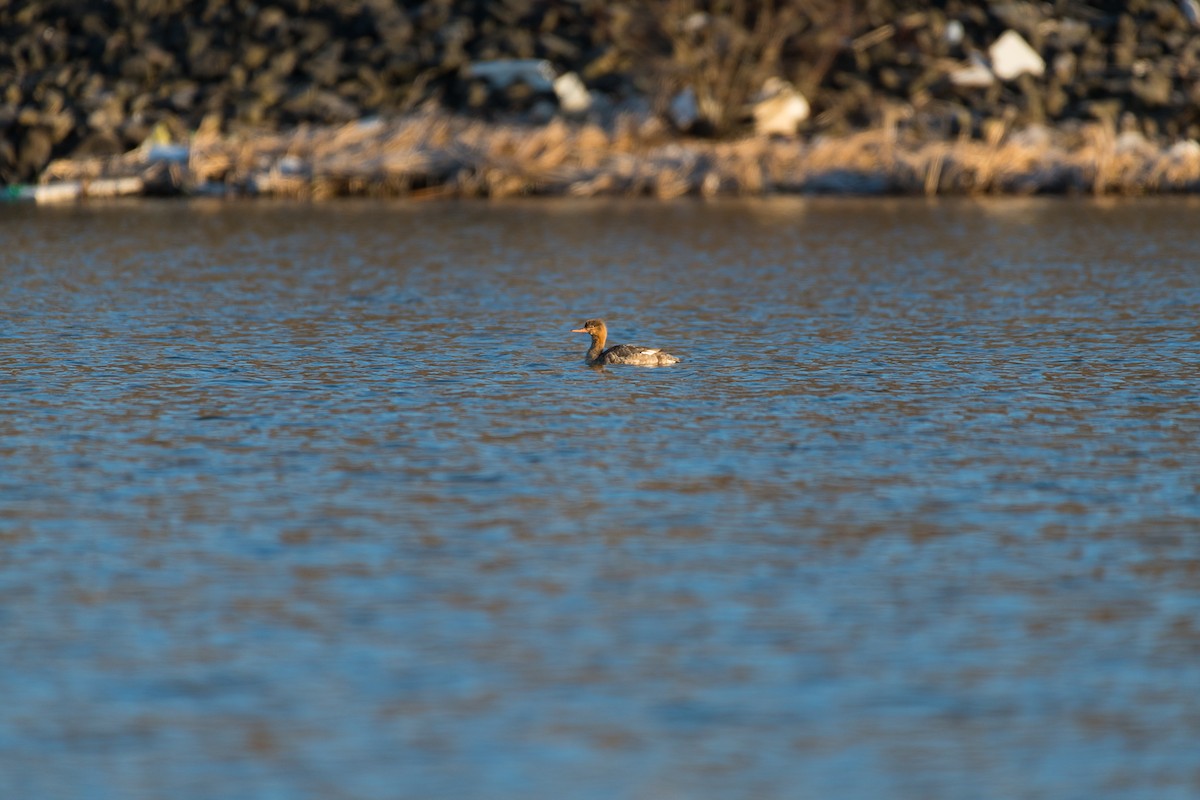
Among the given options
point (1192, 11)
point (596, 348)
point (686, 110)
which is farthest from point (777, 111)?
point (596, 348)

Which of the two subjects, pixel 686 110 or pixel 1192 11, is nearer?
pixel 686 110

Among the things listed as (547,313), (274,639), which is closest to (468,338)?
(547,313)

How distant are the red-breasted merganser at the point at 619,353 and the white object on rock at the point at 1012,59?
23432mm

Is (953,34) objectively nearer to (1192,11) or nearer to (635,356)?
(1192,11)

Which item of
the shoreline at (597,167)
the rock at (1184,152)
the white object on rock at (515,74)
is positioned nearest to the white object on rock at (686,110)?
the shoreline at (597,167)

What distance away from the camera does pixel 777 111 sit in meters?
36.3

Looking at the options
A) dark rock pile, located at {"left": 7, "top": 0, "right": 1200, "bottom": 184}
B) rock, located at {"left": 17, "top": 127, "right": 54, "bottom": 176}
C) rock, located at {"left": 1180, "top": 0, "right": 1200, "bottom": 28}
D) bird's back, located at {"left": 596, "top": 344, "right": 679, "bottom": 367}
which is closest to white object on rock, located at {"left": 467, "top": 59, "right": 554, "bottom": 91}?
dark rock pile, located at {"left": 7, "top": 0, "right": 1200, "bottom": 184}

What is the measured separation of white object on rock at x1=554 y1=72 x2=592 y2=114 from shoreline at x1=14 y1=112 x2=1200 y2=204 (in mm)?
1787

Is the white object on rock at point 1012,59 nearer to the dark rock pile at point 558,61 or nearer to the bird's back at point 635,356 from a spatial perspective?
→ the dark rock pile at point 558,61

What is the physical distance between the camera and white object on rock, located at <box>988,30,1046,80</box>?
125 ft

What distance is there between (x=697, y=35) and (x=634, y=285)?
52.9 feet

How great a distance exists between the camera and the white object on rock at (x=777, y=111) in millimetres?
36219

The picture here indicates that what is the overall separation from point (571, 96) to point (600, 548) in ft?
91.2

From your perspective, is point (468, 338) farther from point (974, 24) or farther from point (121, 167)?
point (974, 24)
